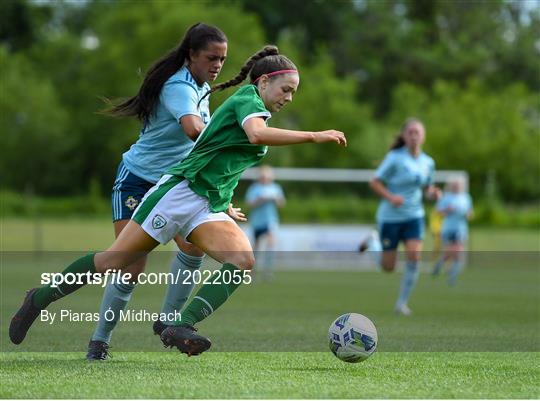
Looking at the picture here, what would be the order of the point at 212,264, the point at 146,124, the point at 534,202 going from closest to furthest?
the point at 146,124 < the point at 212,264 < the point at 534,202

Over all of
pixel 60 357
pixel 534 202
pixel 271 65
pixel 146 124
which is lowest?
pixel 534 202

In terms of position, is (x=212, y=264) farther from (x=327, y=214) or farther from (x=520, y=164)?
(x=520, y=164)

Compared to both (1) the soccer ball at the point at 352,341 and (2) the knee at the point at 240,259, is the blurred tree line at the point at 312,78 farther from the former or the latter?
(2) the knee at the point at 240,259

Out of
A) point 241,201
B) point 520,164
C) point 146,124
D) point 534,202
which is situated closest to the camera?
point 146,124

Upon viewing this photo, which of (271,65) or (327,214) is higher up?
(271,65)

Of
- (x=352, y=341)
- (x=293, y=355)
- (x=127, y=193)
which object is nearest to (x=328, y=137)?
(x=352, y=341)

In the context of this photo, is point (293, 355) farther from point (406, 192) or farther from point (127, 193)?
point (406, 192)

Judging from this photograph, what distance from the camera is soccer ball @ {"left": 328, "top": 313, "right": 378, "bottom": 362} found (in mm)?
6969

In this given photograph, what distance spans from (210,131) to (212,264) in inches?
762

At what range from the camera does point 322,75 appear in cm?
5219

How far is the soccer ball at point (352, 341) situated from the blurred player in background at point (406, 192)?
19.8 feet

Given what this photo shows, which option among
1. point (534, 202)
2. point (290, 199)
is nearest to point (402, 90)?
point (534, 202)

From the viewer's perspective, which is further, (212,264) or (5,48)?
(5,48)

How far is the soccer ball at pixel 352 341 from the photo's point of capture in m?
6.97
